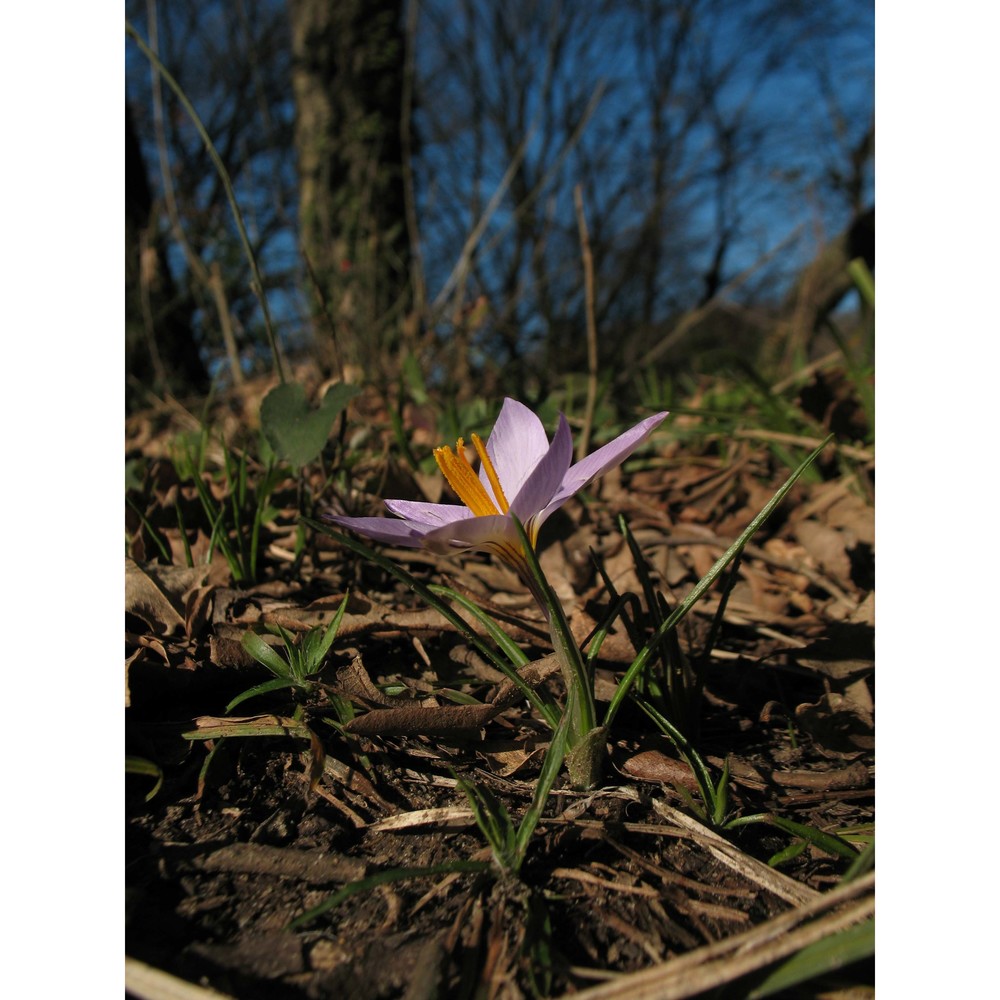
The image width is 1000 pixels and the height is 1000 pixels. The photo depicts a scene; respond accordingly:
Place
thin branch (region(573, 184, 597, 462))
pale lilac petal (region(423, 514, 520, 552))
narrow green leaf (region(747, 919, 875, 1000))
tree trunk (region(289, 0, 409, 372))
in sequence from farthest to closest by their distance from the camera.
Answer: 1. tree trunk (region(289, 0, 409, 372))
2. thin branch (region(573, 184, 597, 462))
3. pale lilac petal (region(423, 514, 520, 552))
4. narrow green leaf (region(747, 919, 875, 1000))

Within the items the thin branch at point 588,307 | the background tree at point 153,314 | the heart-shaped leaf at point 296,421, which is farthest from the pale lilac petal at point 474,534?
the background tree at point 153,314

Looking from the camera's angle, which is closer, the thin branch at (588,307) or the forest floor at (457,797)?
the forest floor at (457,797)

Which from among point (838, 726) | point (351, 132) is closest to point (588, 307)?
point (838, 726)

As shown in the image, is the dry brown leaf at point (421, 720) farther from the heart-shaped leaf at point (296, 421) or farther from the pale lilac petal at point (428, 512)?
the heart-shaped leaf at point (296, 421)

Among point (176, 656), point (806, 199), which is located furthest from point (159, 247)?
point (176, 656)

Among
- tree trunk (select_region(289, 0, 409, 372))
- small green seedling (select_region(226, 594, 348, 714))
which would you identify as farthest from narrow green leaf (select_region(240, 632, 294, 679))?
→ tree trunk (select_region(289, 0, 409, 372))

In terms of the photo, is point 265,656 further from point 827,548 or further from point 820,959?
point 827,548

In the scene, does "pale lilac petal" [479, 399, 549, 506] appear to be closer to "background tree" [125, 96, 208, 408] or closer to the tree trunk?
the tree trunk
